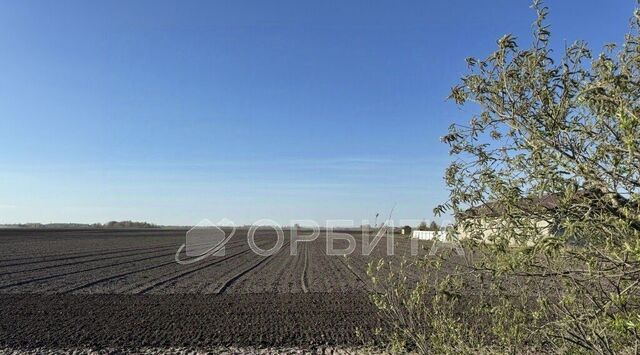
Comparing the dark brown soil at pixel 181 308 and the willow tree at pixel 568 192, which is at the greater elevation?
the willow tree at pixel 568 192

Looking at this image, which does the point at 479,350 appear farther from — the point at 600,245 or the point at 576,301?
the point at 600,245

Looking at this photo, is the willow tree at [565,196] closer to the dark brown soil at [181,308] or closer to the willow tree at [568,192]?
the willow tree at [568,192]

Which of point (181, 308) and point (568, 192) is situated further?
point (181, 308)

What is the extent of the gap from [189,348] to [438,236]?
301 inches

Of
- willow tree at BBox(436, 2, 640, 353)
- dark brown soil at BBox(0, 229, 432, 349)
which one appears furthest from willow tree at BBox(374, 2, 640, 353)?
dark brown soil at BBox(0, 229, 432, 349)

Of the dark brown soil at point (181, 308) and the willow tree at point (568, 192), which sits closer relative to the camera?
the willow tree at point (568, 192)

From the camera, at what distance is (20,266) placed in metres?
28.4

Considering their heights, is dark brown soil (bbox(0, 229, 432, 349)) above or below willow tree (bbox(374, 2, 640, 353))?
below

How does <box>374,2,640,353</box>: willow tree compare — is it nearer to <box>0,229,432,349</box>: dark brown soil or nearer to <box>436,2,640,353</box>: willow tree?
<box>436,2,640,353</box>: willow tree

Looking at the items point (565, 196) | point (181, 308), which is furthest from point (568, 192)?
point (181, 308)

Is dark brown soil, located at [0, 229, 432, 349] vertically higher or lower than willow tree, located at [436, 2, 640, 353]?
lower

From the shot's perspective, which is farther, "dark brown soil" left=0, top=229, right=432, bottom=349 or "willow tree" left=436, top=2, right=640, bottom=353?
"dark brown soil" left=0, top=229, right=432, bottom=349

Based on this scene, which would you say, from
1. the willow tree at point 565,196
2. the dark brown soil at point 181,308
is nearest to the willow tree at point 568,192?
the willow tree at point 565,196

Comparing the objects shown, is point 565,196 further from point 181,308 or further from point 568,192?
point 181,308
